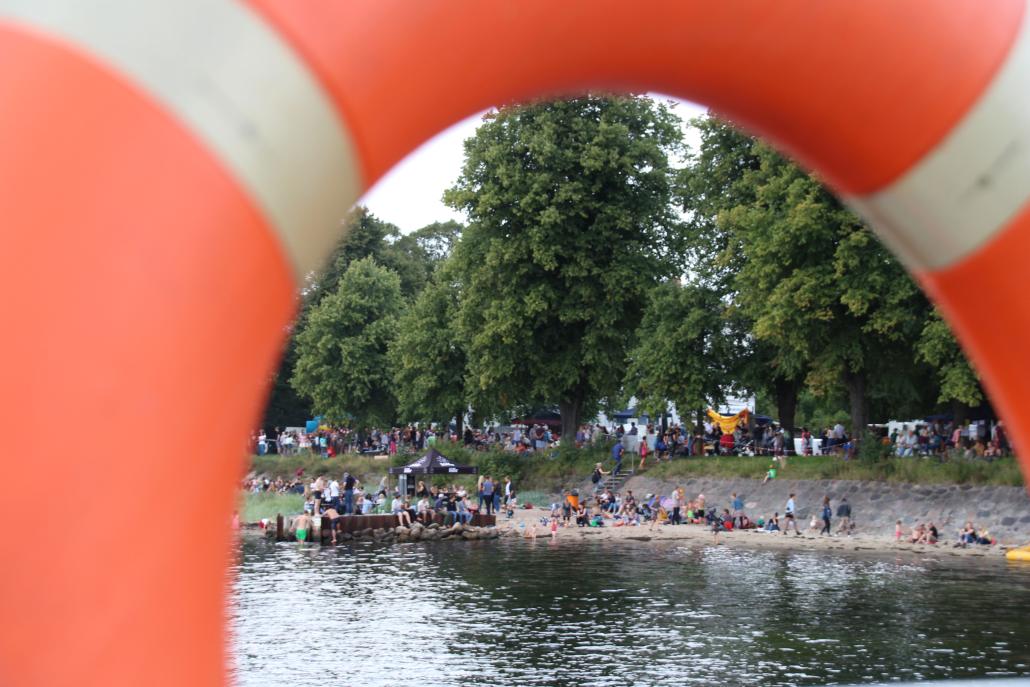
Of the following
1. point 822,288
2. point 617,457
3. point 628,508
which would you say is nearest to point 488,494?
point 628,508

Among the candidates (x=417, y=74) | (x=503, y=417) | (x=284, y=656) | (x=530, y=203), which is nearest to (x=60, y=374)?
(x=417, y=74)

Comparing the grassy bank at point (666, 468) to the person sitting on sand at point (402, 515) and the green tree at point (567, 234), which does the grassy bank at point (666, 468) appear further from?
the person sitting on sand at point (402, 515)

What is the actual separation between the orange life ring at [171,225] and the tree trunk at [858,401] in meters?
33.4

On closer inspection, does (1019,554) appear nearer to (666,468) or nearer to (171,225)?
(666,468)

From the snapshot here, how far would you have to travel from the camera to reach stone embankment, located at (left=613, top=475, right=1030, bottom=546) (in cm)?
3006

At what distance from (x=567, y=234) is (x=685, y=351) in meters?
7.10

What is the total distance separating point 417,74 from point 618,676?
13.5 meters

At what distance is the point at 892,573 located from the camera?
25.5m

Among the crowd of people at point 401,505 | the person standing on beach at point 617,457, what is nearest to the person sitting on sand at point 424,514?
the crowd of people at point 401,505

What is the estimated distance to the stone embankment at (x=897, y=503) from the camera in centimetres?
3006

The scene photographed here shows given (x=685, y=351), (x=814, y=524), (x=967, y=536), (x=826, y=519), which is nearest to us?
(x=967, y=536)

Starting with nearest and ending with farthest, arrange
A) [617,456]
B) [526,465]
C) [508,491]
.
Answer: [508,491], [617,456], [526,465]

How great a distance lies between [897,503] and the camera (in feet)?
107

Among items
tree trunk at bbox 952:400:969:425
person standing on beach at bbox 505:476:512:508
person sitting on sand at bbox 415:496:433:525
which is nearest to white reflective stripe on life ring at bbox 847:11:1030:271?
person sitting on sand at bbox 415:496:433:525
